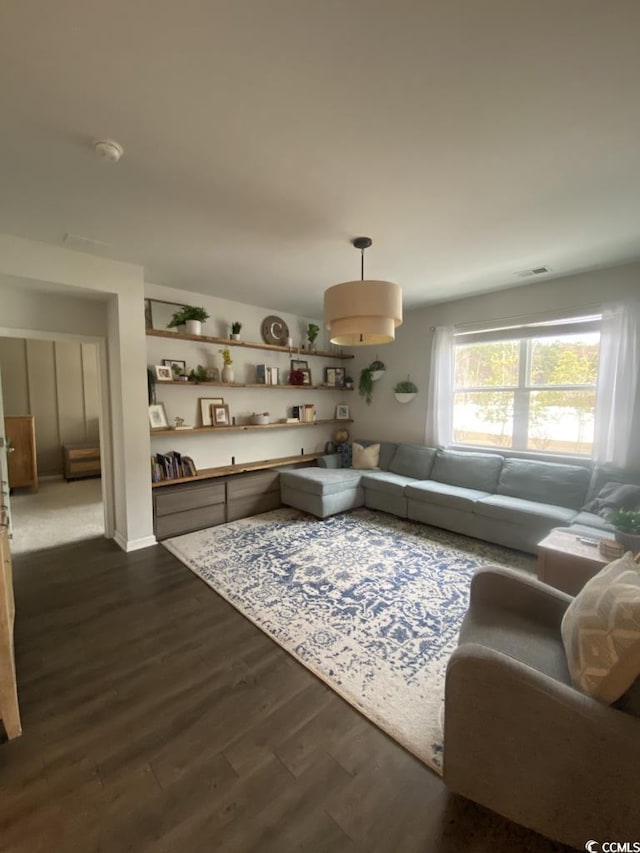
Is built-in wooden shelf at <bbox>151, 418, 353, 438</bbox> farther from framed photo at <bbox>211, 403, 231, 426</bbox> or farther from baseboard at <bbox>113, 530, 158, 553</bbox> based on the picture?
baseboard at <bbox>113, 530, 158, 553</bbox>

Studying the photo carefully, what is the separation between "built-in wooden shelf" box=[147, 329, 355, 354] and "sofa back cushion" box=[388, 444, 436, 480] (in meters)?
1.73

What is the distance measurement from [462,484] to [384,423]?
5.04ft

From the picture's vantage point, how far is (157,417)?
3.61 m

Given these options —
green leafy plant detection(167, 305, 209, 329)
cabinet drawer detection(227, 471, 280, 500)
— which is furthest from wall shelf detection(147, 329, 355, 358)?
cabinet drawer detection(227, 471, 280, 500)

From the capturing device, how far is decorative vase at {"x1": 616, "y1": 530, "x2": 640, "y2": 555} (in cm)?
202

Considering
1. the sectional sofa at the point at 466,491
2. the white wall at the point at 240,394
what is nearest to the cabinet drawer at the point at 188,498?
the white wall at the point at 240,394

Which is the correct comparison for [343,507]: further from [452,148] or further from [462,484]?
[452,148]

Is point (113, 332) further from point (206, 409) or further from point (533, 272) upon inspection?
point (533, 272)

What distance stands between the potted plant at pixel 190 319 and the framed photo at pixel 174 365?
13.7 inches

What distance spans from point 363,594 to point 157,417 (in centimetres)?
263

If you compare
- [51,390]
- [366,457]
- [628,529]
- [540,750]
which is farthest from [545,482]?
[51,390]

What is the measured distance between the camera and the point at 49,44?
1.18 m

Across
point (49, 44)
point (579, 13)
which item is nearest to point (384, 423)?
point (579, 13)

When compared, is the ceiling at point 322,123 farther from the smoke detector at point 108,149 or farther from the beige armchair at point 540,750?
the beige armchair at point 540,750
